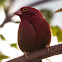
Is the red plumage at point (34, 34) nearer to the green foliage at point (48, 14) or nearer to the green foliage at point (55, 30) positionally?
the green foliage at point (55, 30)

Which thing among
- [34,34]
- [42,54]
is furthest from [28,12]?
[42,54]

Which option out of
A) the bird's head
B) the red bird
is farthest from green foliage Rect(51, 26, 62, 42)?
the bird's head

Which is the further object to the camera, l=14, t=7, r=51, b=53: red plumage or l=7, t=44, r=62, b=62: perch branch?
l=14, t=7, r=51, b=53: red plumage

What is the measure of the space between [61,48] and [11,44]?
0.67m

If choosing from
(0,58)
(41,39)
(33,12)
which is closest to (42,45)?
(41,39)

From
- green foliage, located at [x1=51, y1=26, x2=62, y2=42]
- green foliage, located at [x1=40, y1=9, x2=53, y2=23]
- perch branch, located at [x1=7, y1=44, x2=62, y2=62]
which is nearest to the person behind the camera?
perch branch, located at [x1=7, y1=44, x2=62, y2=62]

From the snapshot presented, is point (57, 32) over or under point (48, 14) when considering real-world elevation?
under

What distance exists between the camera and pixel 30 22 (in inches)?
55.5

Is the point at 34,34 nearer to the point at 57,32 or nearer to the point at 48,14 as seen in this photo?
the point at 57,32

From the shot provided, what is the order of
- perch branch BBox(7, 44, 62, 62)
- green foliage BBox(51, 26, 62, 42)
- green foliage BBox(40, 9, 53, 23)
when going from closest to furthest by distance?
perch branch BBox(7, 44, 62, 62) → green foliage BBox(51, 26, 62, 42) → green foliage BBox(40, 9, 53, 23)

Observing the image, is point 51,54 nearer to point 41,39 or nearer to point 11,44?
point 41,39

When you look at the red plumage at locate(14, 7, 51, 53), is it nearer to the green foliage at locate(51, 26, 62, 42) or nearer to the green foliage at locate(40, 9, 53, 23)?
the green foliage at locate(51, 26, 62, 42)

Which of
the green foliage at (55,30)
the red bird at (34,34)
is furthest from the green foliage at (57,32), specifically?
the red bird at (34,34)

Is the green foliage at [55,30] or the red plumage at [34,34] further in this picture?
the green foliage at [55,30]
